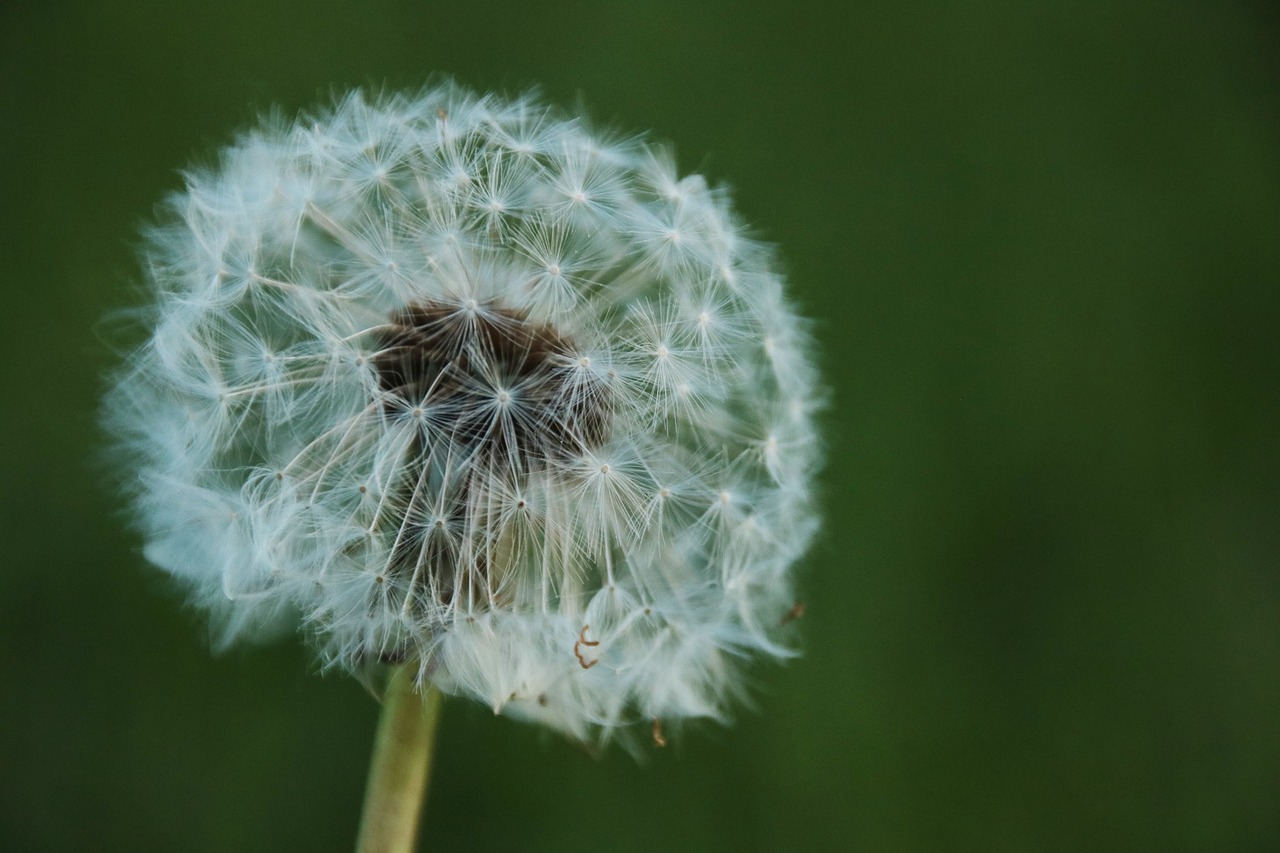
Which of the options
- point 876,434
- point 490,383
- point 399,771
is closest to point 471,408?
point 490,383

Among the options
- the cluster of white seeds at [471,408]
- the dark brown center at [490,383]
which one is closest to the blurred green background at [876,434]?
the cluster of white seeds at [471,408]

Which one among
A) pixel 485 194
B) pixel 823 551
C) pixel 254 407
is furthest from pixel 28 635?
pixel 823 551

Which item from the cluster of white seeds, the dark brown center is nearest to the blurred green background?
the cluster of white seeds

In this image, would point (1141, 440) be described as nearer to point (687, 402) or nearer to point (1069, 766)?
point (1069, 766)

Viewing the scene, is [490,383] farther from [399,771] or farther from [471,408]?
[399,771]

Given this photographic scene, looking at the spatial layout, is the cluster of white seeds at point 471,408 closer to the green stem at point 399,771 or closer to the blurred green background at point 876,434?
the green stem at point 399,771
